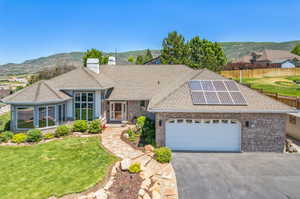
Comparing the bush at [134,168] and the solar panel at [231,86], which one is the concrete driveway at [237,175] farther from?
the solar panel at [231,86]

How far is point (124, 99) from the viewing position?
18984mm

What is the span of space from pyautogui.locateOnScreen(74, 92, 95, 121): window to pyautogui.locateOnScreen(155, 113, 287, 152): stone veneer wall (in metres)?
7.83

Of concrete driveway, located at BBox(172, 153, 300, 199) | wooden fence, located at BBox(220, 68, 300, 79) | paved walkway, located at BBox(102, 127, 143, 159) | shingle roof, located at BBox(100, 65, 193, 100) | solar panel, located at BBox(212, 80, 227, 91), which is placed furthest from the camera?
wooden fence, located at BBox(220, 68, 300, 79)

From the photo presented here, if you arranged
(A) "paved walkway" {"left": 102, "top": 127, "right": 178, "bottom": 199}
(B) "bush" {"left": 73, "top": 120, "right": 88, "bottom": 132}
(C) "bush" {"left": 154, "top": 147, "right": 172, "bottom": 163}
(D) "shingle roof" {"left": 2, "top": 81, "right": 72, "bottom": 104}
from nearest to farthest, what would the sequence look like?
(A) "paved walkway" {"left": 102, "top": 127, "right": 178, "bottom": 199}
(C) "bush" {"left": 154, "top": 147, "right": 172, "bottom": 163}
(D) "shingle roof" {"left": 2, "top": 81, "right": 72, "bottom": 104}
(B) "bush" {"left": 73, "top": 120, "right": 88, "bottom": 132}

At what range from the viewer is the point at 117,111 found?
19781 millimetres

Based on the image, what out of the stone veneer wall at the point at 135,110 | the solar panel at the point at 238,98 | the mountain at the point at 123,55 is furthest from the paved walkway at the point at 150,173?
the mountain at the point at 123,55

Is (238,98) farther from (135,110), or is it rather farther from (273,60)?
(273,60)

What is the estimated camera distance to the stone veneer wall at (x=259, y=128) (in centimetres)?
1223

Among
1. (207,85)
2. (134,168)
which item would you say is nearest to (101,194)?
(134,168)

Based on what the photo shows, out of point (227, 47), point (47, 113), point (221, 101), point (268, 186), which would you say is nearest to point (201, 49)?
point (221, 101)

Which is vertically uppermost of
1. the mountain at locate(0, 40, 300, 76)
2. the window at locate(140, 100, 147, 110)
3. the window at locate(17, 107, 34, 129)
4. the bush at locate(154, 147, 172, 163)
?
the mountain at locate(0, 40, 300, 76)

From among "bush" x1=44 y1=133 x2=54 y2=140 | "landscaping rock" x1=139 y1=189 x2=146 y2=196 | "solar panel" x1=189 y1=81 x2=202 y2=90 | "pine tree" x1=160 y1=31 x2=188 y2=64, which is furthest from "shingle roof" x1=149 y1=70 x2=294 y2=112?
"pine tree" x1=160 y1=31 x2=188 y2=64

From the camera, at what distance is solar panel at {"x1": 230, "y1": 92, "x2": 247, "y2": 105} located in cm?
1255

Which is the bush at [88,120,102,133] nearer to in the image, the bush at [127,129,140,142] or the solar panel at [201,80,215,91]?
the bush at [127,129,140,142]
